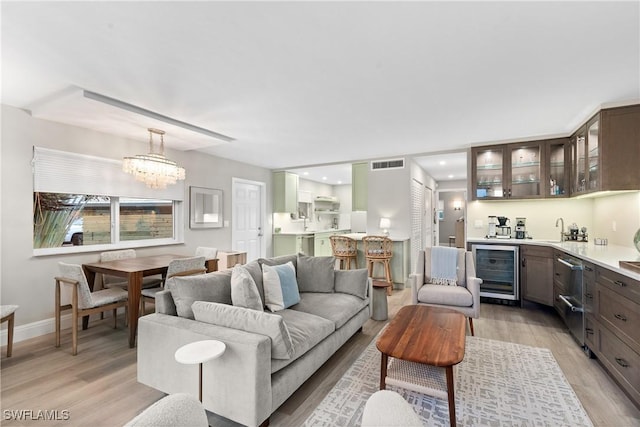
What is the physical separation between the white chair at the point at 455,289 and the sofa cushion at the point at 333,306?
2.19 feet

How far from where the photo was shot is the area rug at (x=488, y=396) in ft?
6.17

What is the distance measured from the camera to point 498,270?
14.2 feet

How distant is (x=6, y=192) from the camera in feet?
10.1

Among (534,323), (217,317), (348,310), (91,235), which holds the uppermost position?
(91,235)

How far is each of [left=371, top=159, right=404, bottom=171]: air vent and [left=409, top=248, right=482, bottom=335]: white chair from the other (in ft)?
7.71

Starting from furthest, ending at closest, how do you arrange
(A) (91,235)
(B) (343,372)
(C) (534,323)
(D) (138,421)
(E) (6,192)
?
(A) (91,235)
(C) (534,323)
(E) (6,192)
(B) (343,372)
(D) (138,421)

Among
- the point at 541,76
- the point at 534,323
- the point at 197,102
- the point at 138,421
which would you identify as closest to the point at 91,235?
the point at 197,102

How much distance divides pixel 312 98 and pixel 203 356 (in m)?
2.37

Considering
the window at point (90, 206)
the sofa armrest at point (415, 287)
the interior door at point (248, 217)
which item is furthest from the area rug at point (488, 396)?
the interior door at point (248, 217)

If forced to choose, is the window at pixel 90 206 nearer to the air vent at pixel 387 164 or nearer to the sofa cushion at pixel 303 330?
the sofa cushion at pixel 303 330

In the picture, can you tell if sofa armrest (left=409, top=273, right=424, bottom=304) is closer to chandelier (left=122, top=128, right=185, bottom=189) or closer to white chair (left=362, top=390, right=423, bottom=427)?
white chair (left=362, top=390, right=423, bottom=427)

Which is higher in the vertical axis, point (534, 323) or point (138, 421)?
point (138, 421)

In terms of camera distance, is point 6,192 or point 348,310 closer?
point 348,310

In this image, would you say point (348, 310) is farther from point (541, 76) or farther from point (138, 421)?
point (541, 76)
